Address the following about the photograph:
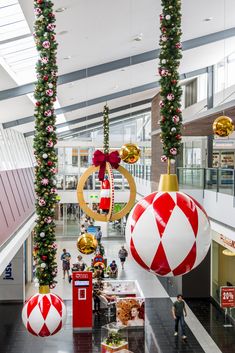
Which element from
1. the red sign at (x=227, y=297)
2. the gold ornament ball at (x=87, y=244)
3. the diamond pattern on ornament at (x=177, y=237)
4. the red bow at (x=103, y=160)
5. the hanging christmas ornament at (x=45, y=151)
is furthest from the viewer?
the red sign at (x=227, y=297)

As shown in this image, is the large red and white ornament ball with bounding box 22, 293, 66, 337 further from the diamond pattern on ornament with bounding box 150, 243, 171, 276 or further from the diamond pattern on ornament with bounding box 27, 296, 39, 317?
the diamond pattern on ornament with bounding box 150, 243, 171, 276

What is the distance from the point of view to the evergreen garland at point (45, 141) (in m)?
4.19

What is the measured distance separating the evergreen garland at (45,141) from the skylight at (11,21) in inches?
175

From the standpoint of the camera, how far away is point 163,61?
3.25 m

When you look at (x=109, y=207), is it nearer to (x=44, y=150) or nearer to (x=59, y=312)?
(x=44, y=150)

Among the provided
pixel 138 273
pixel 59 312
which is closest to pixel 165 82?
pixel 59 312

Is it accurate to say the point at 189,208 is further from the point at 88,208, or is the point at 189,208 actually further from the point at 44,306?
the point at 88,208

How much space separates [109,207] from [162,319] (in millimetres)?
8885

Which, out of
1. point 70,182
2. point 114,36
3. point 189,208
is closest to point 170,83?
point 189,208

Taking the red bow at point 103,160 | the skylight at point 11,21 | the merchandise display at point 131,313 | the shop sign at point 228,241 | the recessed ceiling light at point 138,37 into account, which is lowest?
the merchandise display at point 131,313

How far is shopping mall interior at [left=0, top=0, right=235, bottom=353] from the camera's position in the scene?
120 inches

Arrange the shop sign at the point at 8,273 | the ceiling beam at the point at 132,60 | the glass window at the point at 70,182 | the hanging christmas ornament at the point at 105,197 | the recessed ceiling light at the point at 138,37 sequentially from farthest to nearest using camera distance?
the glass window at the point at 70,182, the shop sign at the point at 8,273, the ceiling beam at the point at 132,60, the recessed ceiling light at the point at 138,37, the hanging christmas ornament at the point at 105,197

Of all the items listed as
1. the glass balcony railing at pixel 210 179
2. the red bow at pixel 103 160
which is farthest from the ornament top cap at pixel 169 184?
the glass balcony railing at pixel 210 179

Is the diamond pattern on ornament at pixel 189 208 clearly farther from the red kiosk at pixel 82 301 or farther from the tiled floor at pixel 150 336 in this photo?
the red kiosk at pixel 82 301
